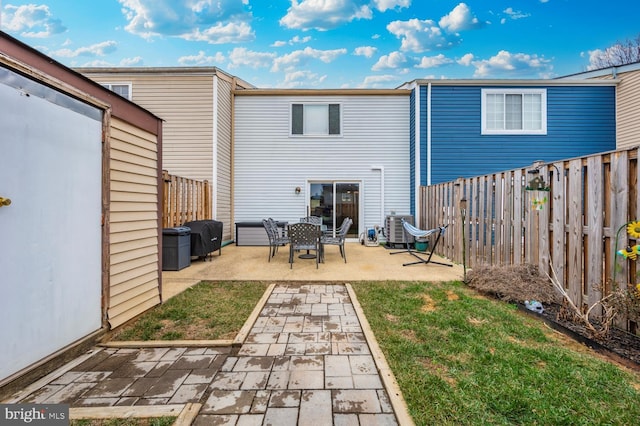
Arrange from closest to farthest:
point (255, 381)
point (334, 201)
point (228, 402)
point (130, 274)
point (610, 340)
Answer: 1. point (228, 402)
2. point (255, 381)
3. point (610, 340)
4. point (130, 274)
5. point (334, 201)

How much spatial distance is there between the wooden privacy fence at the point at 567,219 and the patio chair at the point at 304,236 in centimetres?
276

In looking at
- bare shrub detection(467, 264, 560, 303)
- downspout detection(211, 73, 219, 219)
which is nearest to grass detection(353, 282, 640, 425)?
bare shrub detection(467, 264, 560, 303)

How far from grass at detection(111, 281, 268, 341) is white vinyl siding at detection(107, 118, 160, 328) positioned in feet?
0.61

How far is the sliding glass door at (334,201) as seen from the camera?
373 inches

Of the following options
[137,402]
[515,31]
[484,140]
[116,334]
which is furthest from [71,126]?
[515,31]

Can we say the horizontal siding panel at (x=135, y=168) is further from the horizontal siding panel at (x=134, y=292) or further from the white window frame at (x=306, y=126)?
the white window frame at (x=306, y=126)

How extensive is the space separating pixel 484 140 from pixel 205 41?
14.2 meters

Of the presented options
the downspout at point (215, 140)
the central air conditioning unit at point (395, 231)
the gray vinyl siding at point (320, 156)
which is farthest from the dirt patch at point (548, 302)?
the downspout at point (215, 140)

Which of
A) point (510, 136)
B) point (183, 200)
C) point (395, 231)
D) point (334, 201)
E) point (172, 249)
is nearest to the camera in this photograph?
point (172, 249)

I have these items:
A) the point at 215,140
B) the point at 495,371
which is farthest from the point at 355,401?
the point at 215,140

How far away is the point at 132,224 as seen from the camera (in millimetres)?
3084

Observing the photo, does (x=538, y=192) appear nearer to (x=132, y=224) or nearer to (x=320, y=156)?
(x=132, y=224)

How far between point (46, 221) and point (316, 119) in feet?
27.4

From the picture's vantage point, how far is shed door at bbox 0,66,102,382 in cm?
182
